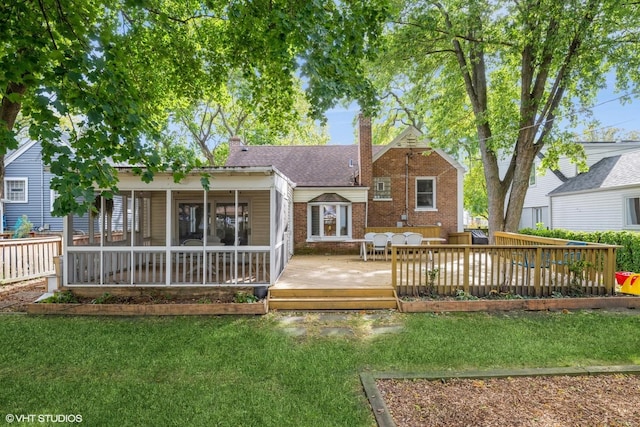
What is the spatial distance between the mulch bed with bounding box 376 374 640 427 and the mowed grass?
390 mm

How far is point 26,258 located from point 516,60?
18.4 metres

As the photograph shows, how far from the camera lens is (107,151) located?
342 centimetres

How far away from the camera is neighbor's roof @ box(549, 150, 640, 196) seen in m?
14.8

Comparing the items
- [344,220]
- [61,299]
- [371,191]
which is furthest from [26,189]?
[371,191]

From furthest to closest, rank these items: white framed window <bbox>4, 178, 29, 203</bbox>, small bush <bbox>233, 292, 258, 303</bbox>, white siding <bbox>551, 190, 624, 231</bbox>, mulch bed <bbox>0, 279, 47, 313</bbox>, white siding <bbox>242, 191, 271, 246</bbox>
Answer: white framed window <bbox>4, 178, 29, 203</bbox>
white siding <bbox>551, 190, 624, 231</bbox>
white siding <bbox>242, 191, 271, 246</bbox>
mulch bed <bbox>0, 279, 47, 313</bbox>
small bush <bbox>233, 292, 258, 303</bbox>

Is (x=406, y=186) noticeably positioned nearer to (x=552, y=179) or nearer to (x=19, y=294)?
(x=552, y=179)

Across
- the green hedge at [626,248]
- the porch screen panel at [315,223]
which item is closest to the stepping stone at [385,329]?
the green hedge at [626,248]

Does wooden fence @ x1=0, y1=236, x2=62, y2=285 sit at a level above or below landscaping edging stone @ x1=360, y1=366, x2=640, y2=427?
above

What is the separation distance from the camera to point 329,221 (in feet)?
48.4

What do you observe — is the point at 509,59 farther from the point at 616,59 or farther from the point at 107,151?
the point at 107,151

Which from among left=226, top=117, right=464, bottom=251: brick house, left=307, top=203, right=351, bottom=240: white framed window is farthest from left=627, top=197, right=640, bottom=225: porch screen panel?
left=307, top=203, right=351, bottom=240: white framed window

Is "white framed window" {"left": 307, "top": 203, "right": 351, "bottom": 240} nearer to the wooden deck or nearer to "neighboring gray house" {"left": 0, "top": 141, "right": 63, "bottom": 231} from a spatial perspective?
the wooden deck

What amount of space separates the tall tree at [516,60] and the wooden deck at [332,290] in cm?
676

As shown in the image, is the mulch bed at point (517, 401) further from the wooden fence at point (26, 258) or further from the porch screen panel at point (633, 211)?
the porch screen panel at point (633, 211)
